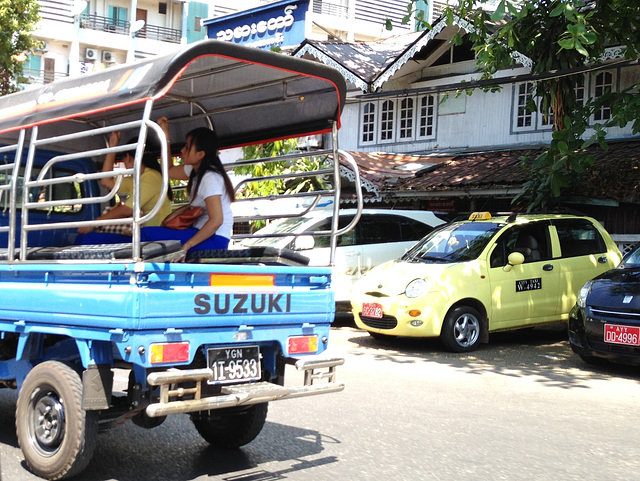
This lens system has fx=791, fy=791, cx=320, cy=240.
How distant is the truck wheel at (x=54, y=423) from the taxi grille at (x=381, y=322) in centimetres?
594

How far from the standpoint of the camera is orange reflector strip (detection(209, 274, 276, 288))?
15.1ft

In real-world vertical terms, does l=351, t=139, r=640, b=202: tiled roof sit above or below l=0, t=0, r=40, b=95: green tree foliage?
below

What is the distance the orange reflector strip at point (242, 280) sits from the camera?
4613 mm

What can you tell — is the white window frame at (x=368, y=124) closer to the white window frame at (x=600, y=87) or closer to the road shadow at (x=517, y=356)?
the white window frame at (x=600, y=87)

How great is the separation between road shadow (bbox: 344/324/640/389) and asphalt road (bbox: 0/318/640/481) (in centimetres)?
6

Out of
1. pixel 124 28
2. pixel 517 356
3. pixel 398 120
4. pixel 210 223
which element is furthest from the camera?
pixel 124 28

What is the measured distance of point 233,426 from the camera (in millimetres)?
5418

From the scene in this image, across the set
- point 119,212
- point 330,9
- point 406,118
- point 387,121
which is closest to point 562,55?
point 406,118

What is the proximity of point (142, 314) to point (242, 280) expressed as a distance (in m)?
0.74

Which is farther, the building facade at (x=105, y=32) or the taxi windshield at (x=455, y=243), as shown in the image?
the building facade at (x=105, y=32)

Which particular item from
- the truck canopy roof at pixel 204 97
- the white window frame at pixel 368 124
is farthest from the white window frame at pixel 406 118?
the truck canopy roof at pixel 204 97

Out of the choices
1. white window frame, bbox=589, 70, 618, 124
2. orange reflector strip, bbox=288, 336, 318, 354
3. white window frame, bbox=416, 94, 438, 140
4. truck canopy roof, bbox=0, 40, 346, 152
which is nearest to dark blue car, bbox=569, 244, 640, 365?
truck canopy roof, bbox=0, 40, 346, 152

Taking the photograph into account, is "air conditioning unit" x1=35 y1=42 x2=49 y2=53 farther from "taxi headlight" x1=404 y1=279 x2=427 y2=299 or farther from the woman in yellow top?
A: the woman in yellow top

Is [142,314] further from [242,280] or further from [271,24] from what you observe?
[271,24]
